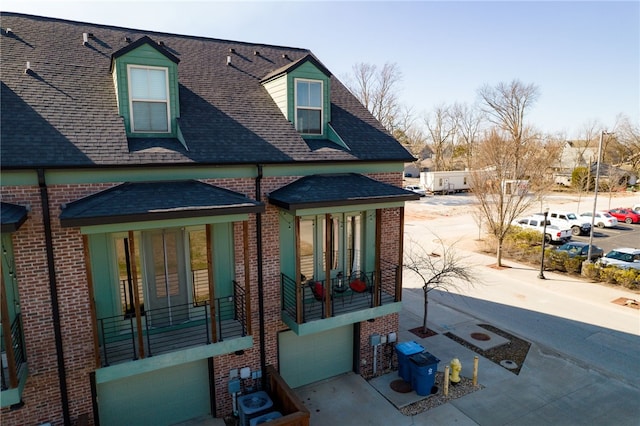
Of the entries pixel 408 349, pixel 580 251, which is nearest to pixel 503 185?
pixel 580 251

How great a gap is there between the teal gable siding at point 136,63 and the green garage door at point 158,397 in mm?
5348

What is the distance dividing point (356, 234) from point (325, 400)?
4260mm

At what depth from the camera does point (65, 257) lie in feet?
24.3

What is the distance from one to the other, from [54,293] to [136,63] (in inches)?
199

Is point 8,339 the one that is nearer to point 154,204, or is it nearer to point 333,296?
point 154,204

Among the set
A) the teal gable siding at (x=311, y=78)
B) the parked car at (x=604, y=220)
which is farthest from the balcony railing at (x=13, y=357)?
the parked car at (x=604, y=220)

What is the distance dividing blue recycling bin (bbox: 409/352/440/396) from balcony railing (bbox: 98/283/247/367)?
456 centimetres

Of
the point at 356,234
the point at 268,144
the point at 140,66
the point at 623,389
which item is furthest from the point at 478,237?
the point at 140,66

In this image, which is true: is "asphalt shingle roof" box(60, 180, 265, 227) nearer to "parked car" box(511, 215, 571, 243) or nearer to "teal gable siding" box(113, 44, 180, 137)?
"teal gable siding" box(113, 44, 180, 137)

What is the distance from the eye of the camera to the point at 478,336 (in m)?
13.4

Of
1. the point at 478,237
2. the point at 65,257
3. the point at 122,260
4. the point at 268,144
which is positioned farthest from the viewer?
the point at 478,237

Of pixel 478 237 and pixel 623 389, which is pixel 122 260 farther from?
pixel 478 237

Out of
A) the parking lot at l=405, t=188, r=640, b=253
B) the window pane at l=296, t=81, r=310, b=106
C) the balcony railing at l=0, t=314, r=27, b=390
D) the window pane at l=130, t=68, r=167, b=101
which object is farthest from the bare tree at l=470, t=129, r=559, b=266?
the balcony railing at l=0, t=314, r=27, b=390

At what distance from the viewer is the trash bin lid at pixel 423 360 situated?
33.0 feet
